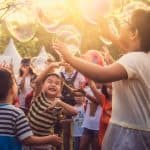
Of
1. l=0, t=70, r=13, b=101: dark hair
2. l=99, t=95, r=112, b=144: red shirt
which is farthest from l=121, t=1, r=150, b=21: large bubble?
l=99, t=95, r=112, b=144: red shirt

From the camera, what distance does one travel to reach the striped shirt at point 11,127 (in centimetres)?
449

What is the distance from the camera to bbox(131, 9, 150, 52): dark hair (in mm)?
4004

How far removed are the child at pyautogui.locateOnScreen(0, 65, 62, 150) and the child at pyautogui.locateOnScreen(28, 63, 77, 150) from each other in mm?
1363

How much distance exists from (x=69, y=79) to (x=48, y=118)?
387 centimetres

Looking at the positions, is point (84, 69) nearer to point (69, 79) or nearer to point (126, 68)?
point (126, 68)

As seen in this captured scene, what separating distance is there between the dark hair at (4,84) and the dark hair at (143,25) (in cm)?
111

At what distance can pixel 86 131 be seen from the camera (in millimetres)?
9117

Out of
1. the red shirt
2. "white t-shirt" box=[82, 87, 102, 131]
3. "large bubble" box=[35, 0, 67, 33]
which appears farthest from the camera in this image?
"white t-shirt" box=[82, 87, 102, 131]

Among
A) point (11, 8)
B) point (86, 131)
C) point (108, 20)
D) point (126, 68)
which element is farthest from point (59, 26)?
point (11, 8)

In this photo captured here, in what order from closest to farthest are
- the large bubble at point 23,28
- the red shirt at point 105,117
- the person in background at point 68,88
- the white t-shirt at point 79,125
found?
the person in background at point 68,88 → the red shirt at point 105,117 → the white t-shirt at point 79,125 → the large bubble at point 23,28

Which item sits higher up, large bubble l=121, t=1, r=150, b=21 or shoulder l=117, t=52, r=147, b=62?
large bubble l=121, t=1, r=150, b=21

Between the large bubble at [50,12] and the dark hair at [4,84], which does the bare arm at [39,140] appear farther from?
the large bubble at [50,12]

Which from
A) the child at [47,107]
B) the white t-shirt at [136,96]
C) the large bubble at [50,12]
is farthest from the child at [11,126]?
the large bubble at [50,12]

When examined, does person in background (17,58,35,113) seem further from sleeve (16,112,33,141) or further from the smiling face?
sleeve (16,112,33,141)
